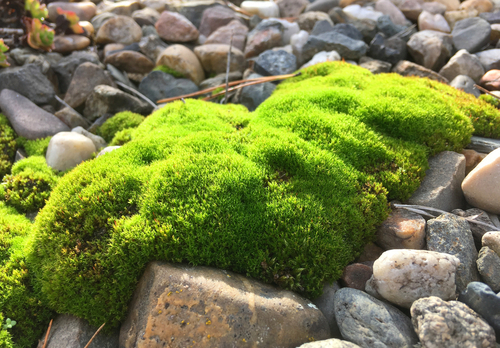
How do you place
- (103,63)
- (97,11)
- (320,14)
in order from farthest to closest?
(97,11) < (320,14) < (103,63)

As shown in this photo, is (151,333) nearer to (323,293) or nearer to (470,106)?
(323,293)

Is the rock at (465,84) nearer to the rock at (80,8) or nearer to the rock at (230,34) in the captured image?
the rock at (230,34)

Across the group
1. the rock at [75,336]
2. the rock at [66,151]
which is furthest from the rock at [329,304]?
the rock at [66,151]

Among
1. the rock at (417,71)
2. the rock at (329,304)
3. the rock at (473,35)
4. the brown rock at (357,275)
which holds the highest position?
the rock at (473,35)

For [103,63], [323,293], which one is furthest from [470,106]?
[103,63]

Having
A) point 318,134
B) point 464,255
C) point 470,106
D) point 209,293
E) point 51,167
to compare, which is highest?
point 470,106
